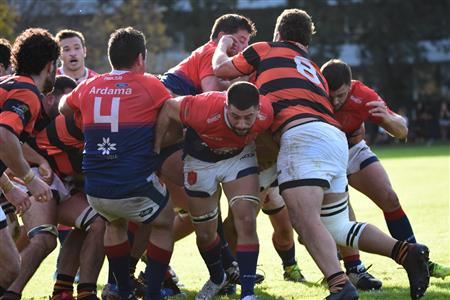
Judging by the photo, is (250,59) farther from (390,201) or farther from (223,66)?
(390,201)

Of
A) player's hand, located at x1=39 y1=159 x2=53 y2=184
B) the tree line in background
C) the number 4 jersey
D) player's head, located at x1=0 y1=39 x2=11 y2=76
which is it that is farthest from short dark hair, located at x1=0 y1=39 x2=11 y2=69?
the tree line in background

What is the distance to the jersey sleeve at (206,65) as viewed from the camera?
27.5 ft

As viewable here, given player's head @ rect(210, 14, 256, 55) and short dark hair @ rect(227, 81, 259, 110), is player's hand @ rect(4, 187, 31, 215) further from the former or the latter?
player's head @ rect(210, 14, 256, 55)

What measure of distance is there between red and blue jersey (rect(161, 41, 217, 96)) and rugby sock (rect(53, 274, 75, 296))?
2.00m

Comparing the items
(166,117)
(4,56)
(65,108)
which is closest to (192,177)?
(166,117)

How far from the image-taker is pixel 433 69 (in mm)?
50781

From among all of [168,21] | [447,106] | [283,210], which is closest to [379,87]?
[447,106]

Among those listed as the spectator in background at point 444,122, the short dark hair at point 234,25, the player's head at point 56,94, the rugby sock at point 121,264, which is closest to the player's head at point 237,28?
the short dark hair at point 234,25

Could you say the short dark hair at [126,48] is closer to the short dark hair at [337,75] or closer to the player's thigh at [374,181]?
the short dark hair at [337,75]

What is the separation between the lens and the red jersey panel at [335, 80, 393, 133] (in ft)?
25.8

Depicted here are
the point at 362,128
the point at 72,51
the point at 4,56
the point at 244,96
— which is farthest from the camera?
the point at 72,51

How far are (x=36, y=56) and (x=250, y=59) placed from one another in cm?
163

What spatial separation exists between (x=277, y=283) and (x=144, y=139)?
2.27 m

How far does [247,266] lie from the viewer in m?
7.05
